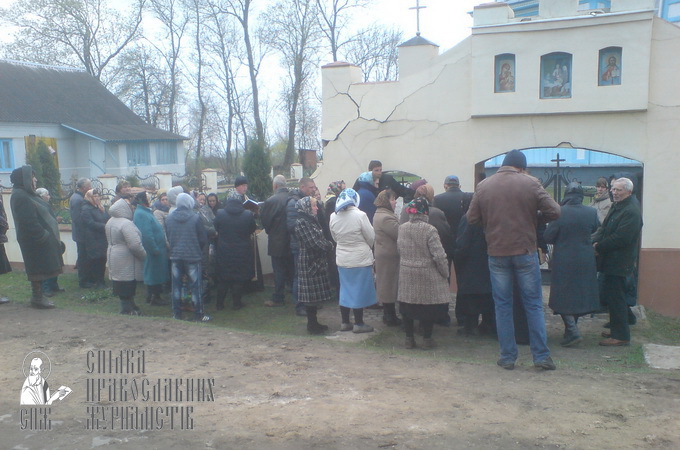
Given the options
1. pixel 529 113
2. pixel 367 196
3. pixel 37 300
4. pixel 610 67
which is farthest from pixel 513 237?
pixel 37 300

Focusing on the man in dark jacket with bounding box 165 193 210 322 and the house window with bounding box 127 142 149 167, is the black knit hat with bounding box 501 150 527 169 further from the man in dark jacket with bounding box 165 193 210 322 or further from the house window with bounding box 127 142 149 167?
the house window with bounding box 127 142 149 167

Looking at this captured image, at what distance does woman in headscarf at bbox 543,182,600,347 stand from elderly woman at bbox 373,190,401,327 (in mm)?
1648

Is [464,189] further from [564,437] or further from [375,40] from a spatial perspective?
[375,40]

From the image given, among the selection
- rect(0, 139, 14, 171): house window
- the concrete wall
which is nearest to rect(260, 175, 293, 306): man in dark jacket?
the concrete wall

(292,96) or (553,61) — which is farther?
(292,96)

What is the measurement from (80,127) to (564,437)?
34664 millimetres

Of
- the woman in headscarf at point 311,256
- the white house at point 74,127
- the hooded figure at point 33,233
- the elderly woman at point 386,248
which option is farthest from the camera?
the white house at point 74,127

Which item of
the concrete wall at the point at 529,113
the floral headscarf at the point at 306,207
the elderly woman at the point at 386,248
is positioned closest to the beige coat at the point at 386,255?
the elderly woman at the point at 386,248

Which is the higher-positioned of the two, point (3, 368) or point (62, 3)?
point (62, 3)

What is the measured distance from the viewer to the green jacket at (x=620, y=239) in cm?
649

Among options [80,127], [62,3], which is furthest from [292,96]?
[62,3]

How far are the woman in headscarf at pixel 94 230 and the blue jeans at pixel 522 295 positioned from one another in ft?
21.1

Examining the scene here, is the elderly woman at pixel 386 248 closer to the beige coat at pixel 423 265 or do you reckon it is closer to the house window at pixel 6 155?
the beige coat at pixel 423 265

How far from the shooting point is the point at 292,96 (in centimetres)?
4009
